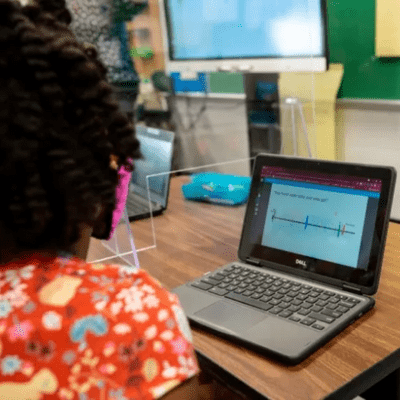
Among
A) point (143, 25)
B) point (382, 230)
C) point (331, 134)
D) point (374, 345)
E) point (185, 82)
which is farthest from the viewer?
point (331, 134)

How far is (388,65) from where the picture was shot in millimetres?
1945

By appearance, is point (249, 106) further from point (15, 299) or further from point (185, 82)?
point (15, 299)

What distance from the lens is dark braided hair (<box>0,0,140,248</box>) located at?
52cm

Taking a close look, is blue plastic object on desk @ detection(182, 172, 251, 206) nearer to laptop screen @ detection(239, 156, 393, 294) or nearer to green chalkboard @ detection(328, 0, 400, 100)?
laptop screen @ detection(239, 156, 393, 294)

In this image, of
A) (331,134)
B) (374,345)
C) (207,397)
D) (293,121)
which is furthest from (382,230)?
(331,134)

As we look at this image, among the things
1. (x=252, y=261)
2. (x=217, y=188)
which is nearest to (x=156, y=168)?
(x=217, y=188)

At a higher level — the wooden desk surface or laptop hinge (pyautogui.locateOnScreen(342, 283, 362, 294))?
laptop hinge (pyautogui.locateOnScreen(342, 283, 362, 294))

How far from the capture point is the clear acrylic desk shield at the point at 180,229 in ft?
4.07

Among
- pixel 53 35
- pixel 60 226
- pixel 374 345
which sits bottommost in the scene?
pixel 374 345

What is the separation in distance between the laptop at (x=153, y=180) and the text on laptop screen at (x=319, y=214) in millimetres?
499

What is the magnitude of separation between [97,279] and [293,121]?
154 cm

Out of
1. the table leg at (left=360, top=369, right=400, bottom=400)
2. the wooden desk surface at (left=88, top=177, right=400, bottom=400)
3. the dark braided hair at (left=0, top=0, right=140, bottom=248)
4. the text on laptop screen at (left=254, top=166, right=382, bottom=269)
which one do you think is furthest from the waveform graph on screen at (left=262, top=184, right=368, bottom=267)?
the dark braided hair at (left=0, top=0, right=140, bottom=248)

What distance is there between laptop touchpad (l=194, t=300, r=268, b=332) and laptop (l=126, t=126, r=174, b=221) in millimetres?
604

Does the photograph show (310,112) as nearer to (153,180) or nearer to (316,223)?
(153,180)
